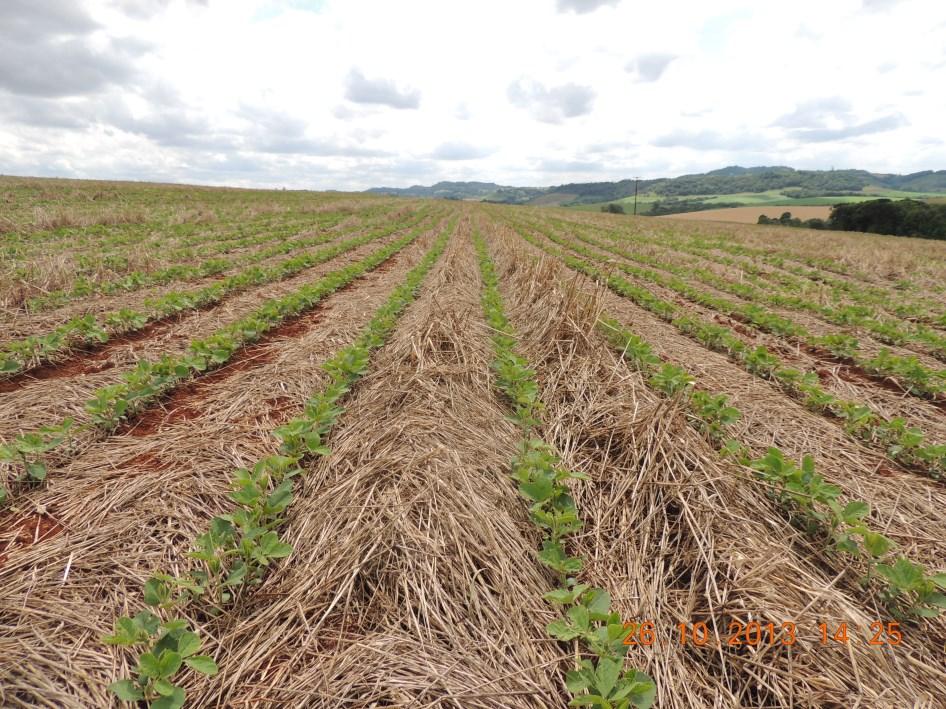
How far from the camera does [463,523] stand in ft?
8.33

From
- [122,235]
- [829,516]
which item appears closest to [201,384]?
[829,516]

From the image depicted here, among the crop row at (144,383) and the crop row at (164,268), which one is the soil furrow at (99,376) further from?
the crop row at (164,268)

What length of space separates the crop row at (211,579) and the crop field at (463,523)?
0.05 feet

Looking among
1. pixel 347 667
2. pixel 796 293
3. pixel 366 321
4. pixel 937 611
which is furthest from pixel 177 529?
pixel 796 293

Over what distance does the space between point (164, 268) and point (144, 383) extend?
7.67 meters

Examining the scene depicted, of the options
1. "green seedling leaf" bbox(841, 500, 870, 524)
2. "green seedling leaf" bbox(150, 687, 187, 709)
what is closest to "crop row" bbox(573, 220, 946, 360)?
"green seedling leaf" bbox(841, 500, 870, 524)

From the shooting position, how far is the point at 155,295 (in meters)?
7.91

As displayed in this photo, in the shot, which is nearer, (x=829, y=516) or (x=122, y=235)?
(x=829, y=516)

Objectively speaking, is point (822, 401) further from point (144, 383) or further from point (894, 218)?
point (894, 218)

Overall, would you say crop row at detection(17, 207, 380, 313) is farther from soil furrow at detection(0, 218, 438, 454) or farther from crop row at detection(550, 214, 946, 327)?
crop row at detection(550, 214, 946, 327)

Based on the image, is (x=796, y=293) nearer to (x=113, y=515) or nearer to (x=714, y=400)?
(x=714, y=400)

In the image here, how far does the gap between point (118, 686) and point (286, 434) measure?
5.38ft

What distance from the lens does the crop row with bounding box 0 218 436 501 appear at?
2945 millimetres
